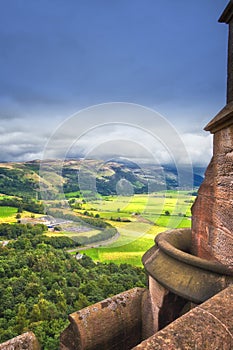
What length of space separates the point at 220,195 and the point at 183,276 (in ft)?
3.47

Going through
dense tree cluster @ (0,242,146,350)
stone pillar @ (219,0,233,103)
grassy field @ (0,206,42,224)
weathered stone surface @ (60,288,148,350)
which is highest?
stone pillar @ (219,0,233,103)

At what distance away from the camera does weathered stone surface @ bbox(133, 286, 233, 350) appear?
1496 mm

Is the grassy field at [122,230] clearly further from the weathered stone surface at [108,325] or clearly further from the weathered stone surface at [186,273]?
the weathered stone surface at [186,273]

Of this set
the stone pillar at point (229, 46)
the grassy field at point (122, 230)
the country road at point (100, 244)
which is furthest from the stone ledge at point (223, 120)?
the country road at point (100, 244)

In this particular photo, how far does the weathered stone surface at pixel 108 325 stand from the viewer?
3.10 metres

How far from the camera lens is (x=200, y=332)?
162 centimetres

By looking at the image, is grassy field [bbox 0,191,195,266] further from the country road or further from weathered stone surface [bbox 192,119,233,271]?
weathered stone surface [bbox 192,119,233,271]

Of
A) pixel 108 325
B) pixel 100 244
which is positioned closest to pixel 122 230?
pixel 100 244

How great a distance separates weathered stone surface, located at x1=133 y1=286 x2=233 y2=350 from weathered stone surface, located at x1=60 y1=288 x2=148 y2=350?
1.84 meters

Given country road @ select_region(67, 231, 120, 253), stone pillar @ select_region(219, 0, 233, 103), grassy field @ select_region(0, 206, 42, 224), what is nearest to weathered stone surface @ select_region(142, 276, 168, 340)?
stone pillar @ select_region(219, 0, 233, 103)

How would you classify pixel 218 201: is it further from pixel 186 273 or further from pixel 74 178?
pixel 74 178

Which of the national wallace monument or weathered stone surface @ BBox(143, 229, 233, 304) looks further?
the national wallace monument

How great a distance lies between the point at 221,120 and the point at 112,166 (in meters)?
35.8

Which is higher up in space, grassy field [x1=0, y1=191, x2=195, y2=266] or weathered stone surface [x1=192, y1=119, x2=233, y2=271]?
weathered stone surface [x1=192, y1=119, x2=233, y2=271]
